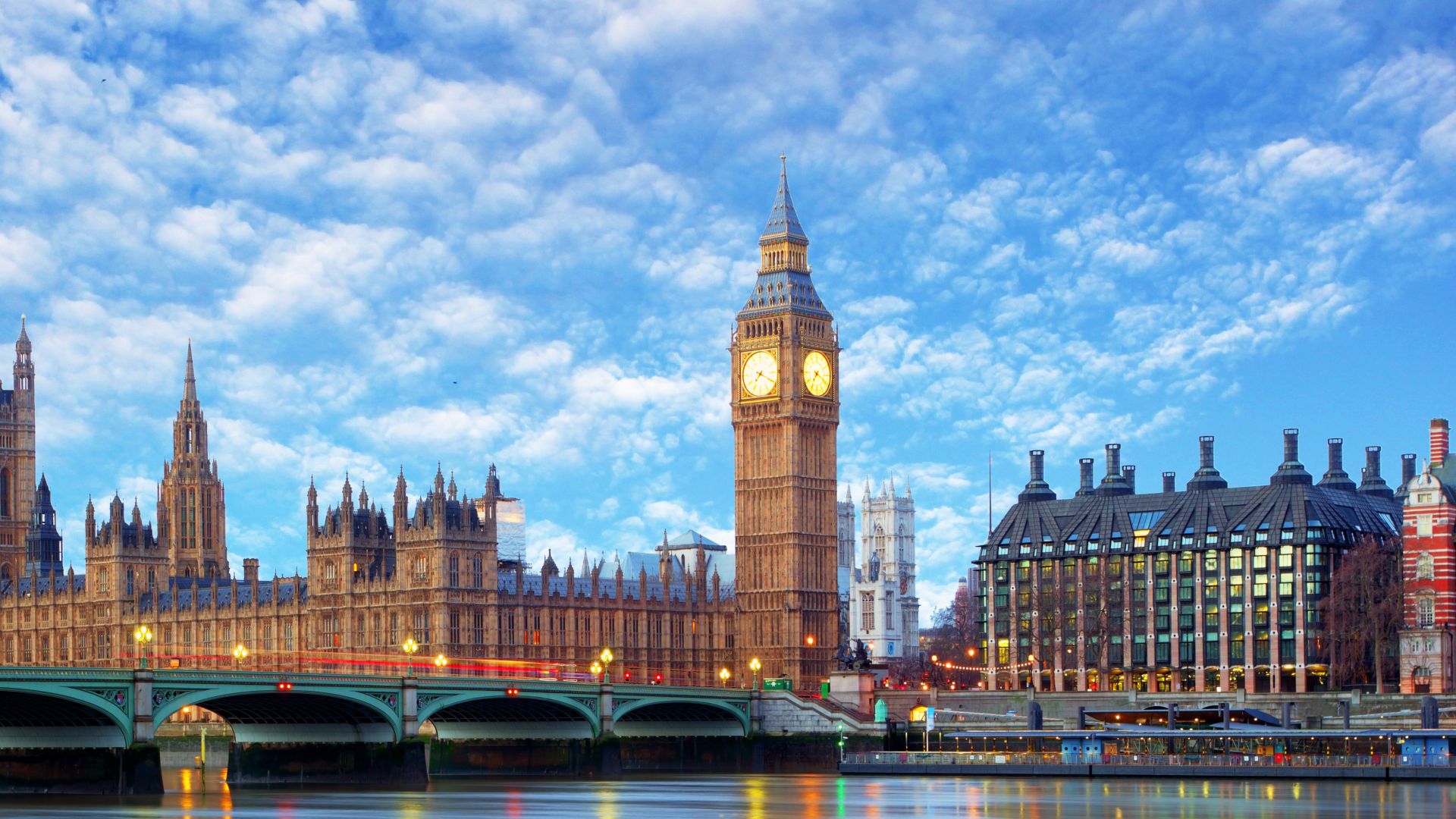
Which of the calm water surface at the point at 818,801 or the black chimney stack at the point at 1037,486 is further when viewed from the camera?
the black chimney stack at the point at 1037,486

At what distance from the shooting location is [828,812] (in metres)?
77.0

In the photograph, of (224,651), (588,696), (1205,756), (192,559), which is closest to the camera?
(1205,756)

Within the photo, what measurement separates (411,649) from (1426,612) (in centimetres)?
5564

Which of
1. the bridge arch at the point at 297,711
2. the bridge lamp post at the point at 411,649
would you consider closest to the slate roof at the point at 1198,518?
the bridge lamp post at the point at 411,649

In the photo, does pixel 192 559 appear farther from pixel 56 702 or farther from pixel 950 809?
pixel 950 809

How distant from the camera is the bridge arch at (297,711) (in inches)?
3816

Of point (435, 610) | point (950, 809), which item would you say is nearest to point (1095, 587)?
point (435, 610)

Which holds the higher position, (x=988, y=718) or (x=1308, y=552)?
(x=1308, y=552)

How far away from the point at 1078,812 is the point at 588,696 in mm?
42775

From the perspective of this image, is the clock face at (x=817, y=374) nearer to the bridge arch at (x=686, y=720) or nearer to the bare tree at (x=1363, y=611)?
the bridge arch at (x=686, y=720)

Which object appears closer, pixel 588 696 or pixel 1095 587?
pixel 588 696

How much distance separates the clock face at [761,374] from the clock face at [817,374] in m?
2.06

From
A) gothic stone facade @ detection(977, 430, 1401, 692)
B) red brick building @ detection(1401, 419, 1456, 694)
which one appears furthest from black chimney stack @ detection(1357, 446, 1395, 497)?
red brick building @ detection(1401, 419, 1456, 694)

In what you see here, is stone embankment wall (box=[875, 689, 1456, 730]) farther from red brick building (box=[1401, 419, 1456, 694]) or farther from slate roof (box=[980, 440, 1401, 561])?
slate roof (box=[980, 440, 1401, 561])
